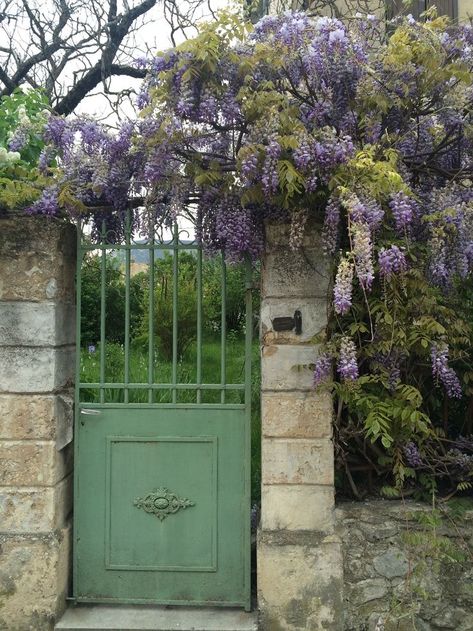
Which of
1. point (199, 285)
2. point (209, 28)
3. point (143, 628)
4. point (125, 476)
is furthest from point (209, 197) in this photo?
point (143, 628)

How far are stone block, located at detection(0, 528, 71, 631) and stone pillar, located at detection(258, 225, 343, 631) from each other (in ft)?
3.81

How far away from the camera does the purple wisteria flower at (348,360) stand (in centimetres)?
315

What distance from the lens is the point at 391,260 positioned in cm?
313

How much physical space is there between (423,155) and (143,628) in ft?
9.94

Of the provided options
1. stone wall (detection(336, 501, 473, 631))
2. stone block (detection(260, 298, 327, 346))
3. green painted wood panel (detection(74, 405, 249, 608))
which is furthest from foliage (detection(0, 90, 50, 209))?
stone wall (detection(336, 501, 473, 631))

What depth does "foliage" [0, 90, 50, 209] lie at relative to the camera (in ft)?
11.8

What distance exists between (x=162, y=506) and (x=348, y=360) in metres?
1.48

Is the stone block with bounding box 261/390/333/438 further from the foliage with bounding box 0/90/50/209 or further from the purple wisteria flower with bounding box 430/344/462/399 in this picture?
the foliage with bounding box 0/90/50/209

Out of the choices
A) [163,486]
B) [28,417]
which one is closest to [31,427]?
[28,417]

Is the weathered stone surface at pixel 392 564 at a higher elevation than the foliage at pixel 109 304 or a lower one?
lower

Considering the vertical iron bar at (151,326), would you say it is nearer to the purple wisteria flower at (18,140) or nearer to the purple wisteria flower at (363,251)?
the purple wisteria flower at (18,140)

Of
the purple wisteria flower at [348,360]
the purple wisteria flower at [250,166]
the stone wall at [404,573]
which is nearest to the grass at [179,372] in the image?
the stone wall at [404,573]

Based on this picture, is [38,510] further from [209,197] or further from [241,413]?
[209,197]

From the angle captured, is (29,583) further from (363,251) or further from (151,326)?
(363,251)
